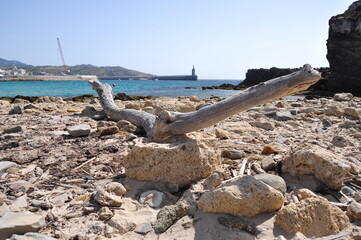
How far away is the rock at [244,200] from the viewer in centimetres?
216

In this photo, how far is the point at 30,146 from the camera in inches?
164

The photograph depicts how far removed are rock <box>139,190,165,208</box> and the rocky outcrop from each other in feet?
82.3

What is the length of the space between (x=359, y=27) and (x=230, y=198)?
27.2m

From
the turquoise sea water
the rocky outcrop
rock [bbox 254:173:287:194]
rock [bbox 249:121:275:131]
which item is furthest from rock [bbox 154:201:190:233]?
the rocky outcrop

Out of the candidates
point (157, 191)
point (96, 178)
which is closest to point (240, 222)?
point (157, 191)

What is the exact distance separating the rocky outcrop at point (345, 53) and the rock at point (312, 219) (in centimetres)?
2466

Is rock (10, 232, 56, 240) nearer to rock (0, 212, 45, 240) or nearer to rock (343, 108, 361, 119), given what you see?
rock (0, 212, 45, 240)

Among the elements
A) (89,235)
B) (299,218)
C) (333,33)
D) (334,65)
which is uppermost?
(333,33)

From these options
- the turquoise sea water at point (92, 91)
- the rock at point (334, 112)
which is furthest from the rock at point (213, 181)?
the turquoise sea water at point (92, 91)

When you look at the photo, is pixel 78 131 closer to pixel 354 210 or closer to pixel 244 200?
pixel 244 200

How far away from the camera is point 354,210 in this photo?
215 centimetres

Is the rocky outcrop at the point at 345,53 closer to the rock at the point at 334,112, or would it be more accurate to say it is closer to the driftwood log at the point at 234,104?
the rock at the point at 334,112

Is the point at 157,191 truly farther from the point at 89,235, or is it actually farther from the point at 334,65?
the point at 334,65

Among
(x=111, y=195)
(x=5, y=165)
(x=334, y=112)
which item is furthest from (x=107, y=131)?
(x=334, y=112)
